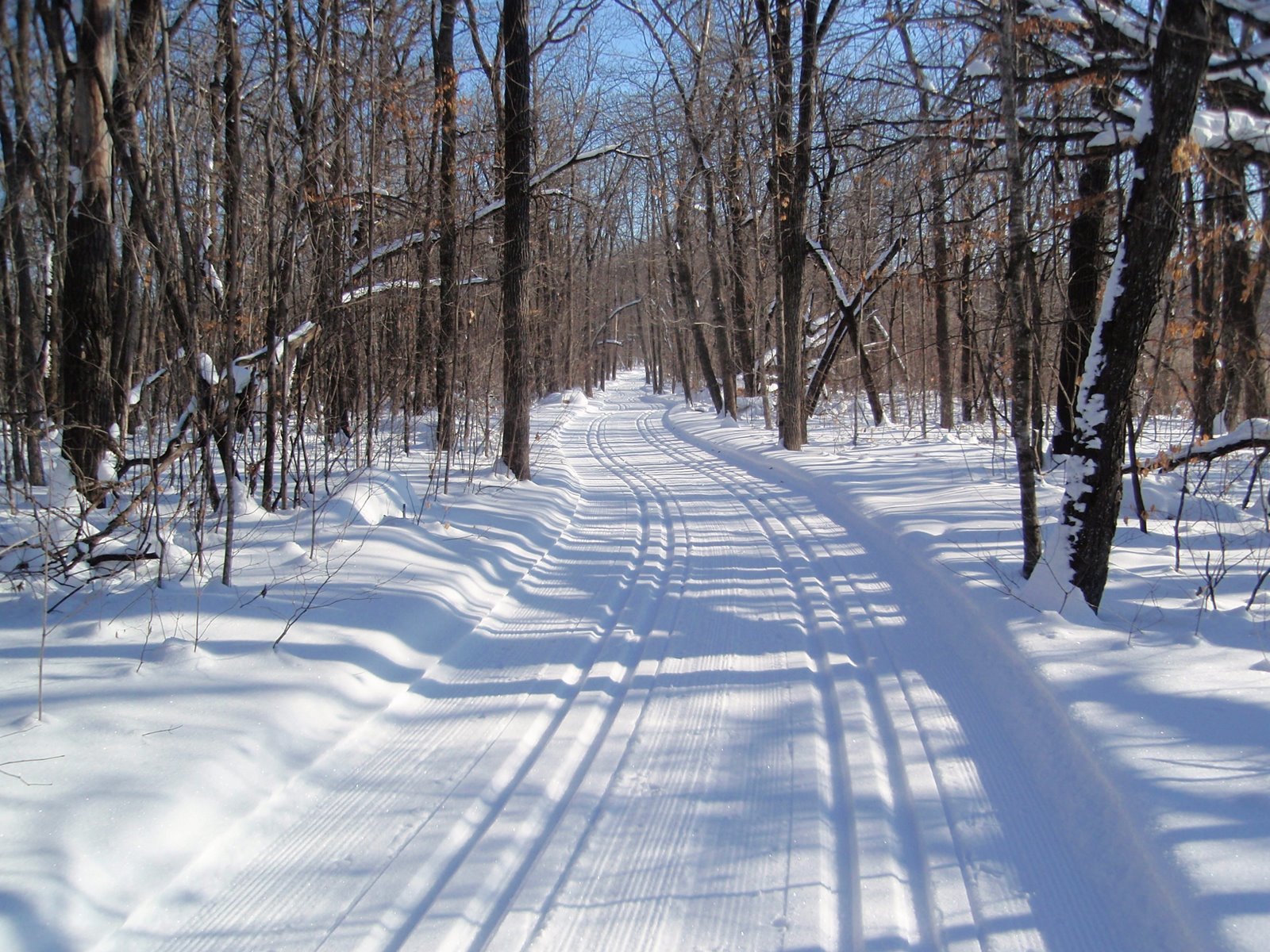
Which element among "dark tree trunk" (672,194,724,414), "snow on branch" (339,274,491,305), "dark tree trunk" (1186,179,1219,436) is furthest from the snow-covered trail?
"dark tree trunk" (672,194,724,414)

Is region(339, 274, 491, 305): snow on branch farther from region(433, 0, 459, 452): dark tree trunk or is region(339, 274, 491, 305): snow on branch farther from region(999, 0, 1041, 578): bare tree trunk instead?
region(999, 0, 1041, 578): bare tree trunk

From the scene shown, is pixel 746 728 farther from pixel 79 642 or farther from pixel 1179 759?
pixel 79 642

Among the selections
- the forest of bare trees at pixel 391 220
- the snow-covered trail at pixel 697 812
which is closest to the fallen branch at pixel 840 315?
the forest of bare trees at pixel 391 220

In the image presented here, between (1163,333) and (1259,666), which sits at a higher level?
(1163,333)

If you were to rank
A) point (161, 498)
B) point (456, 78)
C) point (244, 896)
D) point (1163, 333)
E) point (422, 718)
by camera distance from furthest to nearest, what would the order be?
point (456, 78)
point (161, 498)
point (1163, 333)
point (422, 718)
point (244, 896)

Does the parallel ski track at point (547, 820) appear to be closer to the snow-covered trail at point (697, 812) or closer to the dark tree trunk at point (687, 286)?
the snow-covered trail at point (697, 812)

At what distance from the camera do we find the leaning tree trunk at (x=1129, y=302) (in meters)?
4.64

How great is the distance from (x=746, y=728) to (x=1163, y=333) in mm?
5484

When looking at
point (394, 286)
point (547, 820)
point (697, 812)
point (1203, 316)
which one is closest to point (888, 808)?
point (697, 812)

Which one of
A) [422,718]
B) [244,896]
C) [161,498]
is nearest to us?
[244,896]

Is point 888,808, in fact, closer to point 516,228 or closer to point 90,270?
point 90,270

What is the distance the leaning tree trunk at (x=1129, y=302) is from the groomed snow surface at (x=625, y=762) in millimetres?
652

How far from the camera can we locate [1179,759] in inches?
128

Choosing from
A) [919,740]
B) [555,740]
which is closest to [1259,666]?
[919,740]
